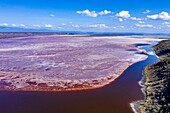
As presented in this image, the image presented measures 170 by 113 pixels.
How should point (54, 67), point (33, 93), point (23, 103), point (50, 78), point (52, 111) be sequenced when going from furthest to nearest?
point (54, 67) < point (50, 78) < point (33, 93) < point (23, 103) < point (52, 111)

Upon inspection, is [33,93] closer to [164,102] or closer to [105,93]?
[105,93]

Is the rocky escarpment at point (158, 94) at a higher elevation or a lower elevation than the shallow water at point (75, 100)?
higher

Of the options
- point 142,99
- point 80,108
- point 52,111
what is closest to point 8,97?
point 52,111

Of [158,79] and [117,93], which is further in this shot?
[158,79]

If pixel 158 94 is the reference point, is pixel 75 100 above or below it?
below

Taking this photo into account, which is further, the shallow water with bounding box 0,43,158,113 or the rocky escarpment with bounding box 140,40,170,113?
the shallow water with bounding box 0,43,158,113

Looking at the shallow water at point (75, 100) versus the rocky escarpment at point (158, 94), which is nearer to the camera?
the rocky escarpment at point (158, 94)

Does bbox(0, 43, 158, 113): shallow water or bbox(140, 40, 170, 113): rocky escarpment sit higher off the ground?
bbox(140, 40, 170, 113): rocky escarpment

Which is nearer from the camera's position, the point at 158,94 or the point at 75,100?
the point at 158,94
